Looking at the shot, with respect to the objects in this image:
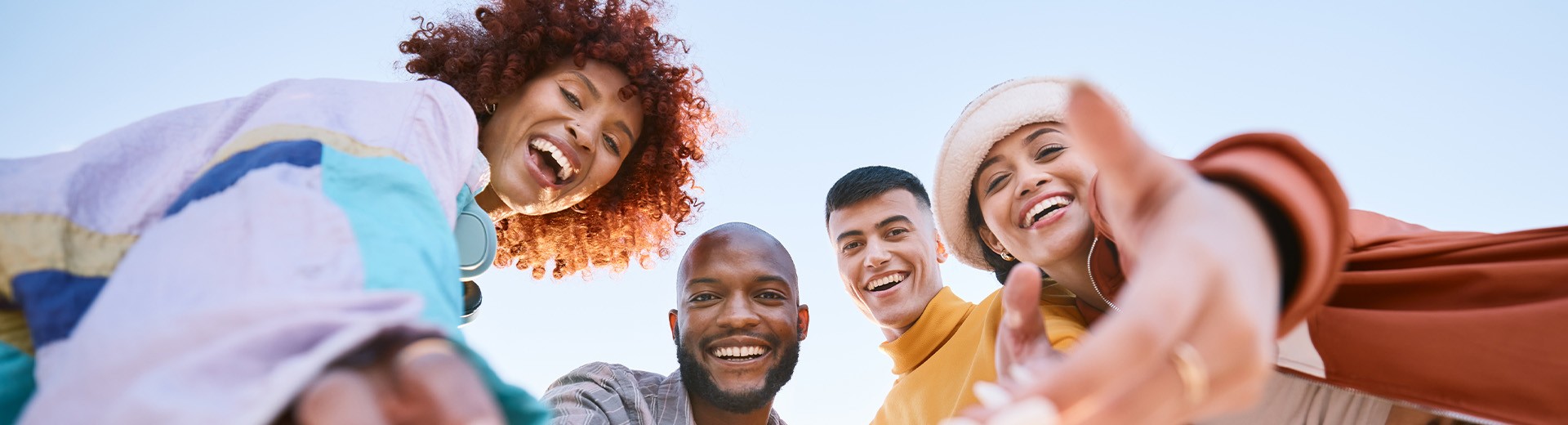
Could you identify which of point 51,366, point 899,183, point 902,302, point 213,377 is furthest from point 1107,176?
point 899,183

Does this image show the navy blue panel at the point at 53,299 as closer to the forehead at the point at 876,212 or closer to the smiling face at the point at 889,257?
the smiling face at the point at 889,257

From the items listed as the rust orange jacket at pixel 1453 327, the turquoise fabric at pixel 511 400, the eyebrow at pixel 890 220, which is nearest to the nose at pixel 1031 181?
the rust orange jacket at pixel 1453 327

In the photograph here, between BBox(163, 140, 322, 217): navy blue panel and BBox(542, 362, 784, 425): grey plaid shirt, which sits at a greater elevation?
BBox(163, 140, 322, 217): navy blue panel

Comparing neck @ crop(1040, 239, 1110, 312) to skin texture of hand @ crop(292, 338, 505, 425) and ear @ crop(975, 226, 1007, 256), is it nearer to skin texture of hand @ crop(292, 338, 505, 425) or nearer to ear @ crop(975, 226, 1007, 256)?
ear @ crop(975, 226, 1007, 256)

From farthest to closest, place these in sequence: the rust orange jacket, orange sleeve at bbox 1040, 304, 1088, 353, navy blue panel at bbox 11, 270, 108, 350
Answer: orange sleeve at bbox 1040, 304, 1088, 353, the rust orange jacket, navy blue panel at bbox 11, 270, 108, 350

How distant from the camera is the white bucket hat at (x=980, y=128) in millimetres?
2783

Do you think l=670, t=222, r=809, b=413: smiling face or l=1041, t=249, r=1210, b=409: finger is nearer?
l=1041, t=249, r=1210, b=409: finger

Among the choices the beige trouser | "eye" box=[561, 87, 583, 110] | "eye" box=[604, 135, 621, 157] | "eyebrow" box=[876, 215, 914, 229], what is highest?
"eye" box=[561, 87, 583, 110]

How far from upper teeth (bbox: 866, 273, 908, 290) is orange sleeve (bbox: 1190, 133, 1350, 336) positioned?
2524mm

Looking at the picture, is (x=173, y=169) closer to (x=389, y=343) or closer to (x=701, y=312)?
(x=389, y=343)

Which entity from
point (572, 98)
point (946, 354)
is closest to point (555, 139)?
point (572, 98)

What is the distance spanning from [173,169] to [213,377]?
590 millimetres

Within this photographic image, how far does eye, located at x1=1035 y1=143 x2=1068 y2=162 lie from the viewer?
2768mm

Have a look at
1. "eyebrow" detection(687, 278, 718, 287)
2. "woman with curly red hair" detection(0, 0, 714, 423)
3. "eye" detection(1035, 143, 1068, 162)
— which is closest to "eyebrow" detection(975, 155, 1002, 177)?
"eye" detection(1035, 143, 1068, 162)
